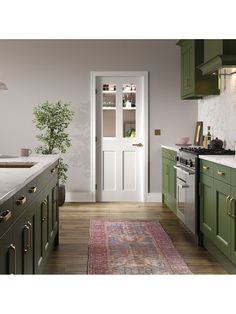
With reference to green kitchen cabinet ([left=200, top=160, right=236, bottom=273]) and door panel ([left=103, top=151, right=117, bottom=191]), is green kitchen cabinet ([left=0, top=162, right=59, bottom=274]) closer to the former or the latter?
green kitchen cabinet ([left=200, top=160, right=236, bottom=273])

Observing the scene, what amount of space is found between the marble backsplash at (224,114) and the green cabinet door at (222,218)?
59.4 inches

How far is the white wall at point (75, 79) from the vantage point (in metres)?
8.16

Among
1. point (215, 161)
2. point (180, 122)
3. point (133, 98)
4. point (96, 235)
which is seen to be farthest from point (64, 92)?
point (215, 161)

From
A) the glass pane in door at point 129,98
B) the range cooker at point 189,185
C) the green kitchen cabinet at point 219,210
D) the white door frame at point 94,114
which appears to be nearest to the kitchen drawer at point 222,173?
the green kitchen cabinet at point 219,210

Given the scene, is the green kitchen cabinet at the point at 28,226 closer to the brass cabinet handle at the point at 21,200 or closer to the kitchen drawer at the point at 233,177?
the brass cabinet handle at the point at 21,200

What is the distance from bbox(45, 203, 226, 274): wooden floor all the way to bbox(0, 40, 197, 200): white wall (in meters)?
0.91

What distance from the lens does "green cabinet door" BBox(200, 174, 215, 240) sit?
4.62 meters

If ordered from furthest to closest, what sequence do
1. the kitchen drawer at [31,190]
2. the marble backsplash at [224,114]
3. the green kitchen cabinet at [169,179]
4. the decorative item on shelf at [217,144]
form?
1. the green kitchen cabinet at [169,179]
2. the decorative item on shelf at [217,144]
3. the marble backsplash at [224,114]
4. the kitchen drawer at [31,190]

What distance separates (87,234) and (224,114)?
2.20 meters

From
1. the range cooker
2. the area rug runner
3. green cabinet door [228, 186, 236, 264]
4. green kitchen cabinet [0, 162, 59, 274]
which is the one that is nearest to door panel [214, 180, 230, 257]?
green cabinet door [228, 186, 236, 264]

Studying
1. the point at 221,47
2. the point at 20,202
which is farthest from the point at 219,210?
the point at 20,202

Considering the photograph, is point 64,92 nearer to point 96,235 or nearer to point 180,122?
point 180,122

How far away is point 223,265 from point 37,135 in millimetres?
4520
